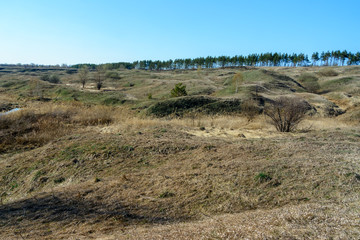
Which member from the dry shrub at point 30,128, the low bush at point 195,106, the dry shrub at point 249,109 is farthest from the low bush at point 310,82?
the dry shrub at point 30,128

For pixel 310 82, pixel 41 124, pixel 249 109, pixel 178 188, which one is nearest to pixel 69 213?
pixel 178 188

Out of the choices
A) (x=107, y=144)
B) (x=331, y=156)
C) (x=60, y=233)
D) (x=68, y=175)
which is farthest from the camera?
(x=107, y=144)

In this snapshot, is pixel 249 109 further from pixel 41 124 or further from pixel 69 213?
pixel 69 213

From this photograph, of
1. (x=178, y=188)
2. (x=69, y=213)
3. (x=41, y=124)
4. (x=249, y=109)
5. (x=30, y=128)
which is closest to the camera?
(x=69, y=213)

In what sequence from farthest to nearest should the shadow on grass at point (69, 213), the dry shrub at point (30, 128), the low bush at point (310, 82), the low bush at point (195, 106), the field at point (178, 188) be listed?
the low bush at point (310, 82) → the low bush at point (195, 106) → the dry shrub at point (30, 128) → the shadow on grass at point (69, 213) → the field at point (178, 188)

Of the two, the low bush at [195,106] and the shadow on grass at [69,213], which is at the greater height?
the low bush at [195,106]

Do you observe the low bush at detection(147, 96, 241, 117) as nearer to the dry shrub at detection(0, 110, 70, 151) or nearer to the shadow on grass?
the dry shrub at detection(0, 110, 70, 151)

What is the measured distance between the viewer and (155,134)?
11.7m

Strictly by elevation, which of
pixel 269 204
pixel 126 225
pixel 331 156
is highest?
pixel 331 156

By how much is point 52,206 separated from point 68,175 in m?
2.68

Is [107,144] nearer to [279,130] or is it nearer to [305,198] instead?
[305,198]

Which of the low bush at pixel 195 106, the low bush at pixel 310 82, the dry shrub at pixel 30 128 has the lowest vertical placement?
the dry shrub at pixel 30 128

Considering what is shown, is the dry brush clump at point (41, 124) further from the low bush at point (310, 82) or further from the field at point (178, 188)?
the low bush at point (310, 82)

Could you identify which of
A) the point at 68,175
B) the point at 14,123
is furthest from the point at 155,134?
the point at 14,123
